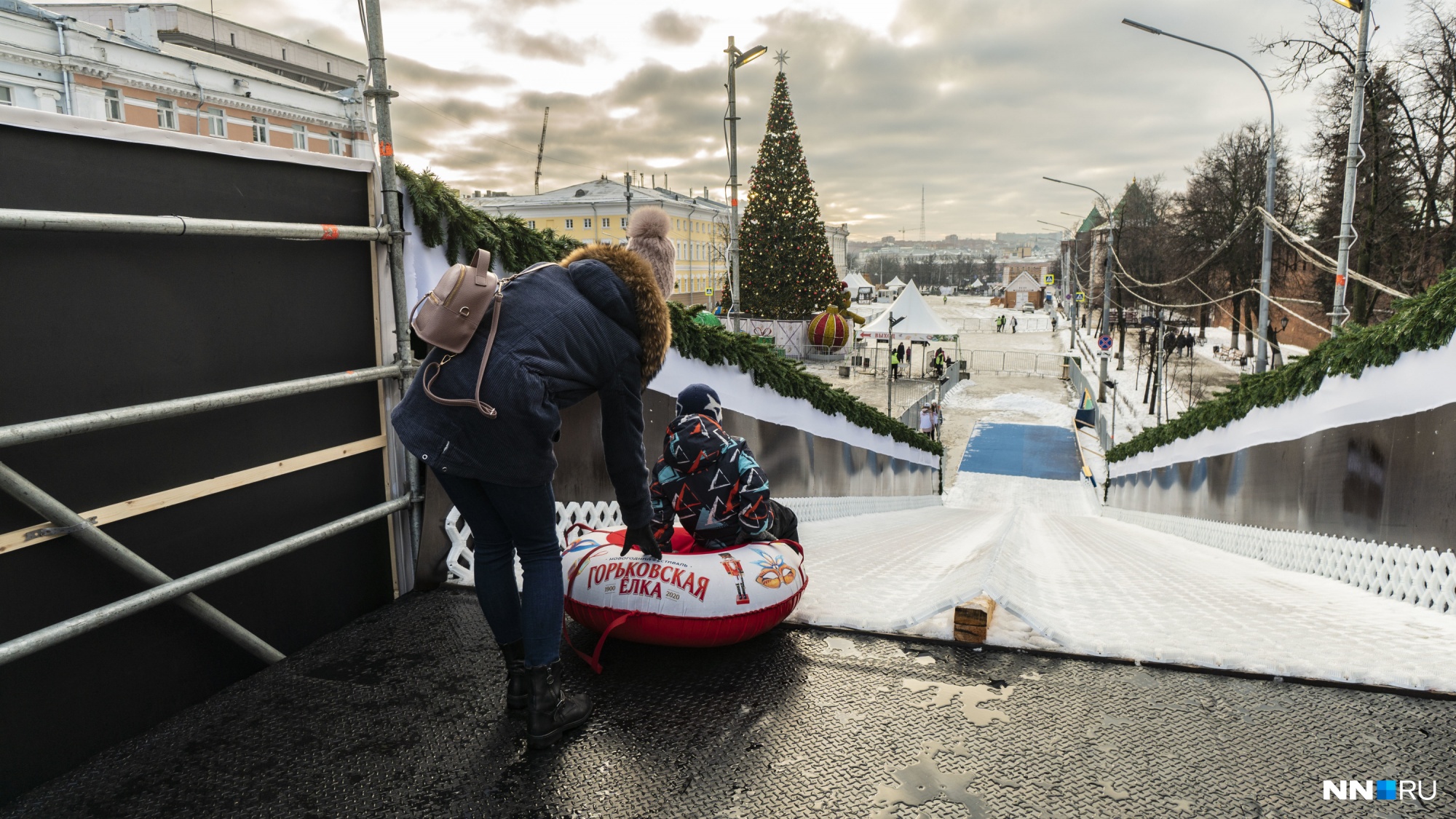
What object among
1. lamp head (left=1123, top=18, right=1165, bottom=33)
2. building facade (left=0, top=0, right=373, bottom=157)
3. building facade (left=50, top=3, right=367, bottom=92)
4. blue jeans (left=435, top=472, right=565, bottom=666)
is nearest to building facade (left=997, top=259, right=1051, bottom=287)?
lamp head (left=1123, top=18, right=1165, bottom=33)

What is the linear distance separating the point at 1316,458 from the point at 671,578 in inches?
256

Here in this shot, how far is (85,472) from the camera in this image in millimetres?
2785

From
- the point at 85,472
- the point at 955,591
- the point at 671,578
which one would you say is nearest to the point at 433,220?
the point at 85,472

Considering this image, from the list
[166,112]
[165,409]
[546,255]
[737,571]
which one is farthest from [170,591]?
[166,112]

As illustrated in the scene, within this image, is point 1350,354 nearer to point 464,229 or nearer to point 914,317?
point 464,229

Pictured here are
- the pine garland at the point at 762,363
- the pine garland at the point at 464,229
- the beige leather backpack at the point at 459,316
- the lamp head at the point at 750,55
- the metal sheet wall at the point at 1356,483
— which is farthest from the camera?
the lamp head at the point at 750,55

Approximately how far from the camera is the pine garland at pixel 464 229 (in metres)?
4.29

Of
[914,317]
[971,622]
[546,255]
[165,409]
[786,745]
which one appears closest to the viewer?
[786,745]

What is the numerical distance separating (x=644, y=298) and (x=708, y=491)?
47.3 inches

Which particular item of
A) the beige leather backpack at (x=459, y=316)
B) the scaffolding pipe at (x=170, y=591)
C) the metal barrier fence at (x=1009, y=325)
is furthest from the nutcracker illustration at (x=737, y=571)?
the metal barrier fence at (x=1009, y=325)

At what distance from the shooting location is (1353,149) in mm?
11258

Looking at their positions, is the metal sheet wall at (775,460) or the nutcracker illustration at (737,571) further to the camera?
the metal sheet wall at (775,460)

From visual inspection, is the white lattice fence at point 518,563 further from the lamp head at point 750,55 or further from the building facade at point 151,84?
the lamp head at point 750,55

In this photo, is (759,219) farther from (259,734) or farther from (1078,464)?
(259,734)
